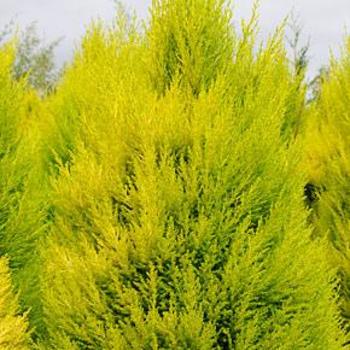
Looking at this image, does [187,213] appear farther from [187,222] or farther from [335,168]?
[335,168]

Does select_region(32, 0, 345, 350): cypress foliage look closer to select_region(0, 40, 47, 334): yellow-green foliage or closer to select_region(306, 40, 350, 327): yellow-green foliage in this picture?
select_region(0, 40, 47, 334): yellow-green foliage

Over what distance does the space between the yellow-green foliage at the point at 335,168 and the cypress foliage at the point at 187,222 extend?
2761mm

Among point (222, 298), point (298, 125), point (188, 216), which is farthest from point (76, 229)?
point (298, 125)

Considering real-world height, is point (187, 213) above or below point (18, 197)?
below

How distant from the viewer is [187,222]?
187 inches

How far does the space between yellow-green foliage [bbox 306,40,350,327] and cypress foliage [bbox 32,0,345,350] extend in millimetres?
2761

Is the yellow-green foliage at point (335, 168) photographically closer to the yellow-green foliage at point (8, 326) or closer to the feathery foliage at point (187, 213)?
the feathery foliage at point (187, 213)

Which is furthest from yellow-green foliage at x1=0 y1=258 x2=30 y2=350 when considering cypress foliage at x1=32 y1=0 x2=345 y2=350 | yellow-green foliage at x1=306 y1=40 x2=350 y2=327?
yellow-green foliage at x1=306 y1=40 x2=350 y2=327

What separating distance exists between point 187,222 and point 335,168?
4.08m

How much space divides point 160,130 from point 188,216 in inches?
24.8

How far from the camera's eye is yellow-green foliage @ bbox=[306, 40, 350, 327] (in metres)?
7.98

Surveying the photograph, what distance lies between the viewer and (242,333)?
4.67m

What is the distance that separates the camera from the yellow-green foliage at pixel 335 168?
26.2ft

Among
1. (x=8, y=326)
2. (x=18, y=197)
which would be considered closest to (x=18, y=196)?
(x=18, y=197)
